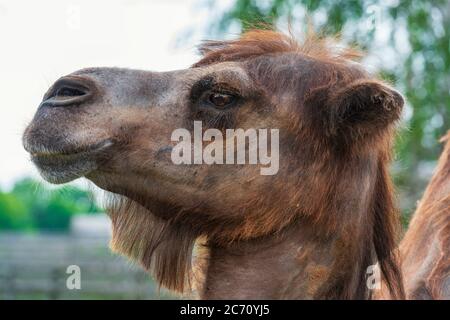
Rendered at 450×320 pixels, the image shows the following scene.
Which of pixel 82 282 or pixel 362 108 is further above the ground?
pixel 362 108

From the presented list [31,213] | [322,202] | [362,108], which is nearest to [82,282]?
[322,202]

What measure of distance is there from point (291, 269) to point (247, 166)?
2.02ft

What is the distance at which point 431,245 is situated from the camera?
588 cm

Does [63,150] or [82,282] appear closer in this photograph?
[63,150]

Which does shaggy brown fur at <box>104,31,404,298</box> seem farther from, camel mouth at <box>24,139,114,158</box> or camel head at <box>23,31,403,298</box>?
camel mouth at <box>24,139,114,158</box>

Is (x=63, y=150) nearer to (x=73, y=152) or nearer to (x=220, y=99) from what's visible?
(x=73, y=152)

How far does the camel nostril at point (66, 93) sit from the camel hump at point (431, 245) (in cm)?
243

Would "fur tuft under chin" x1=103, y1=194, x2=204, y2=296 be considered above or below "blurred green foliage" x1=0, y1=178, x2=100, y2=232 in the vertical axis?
above

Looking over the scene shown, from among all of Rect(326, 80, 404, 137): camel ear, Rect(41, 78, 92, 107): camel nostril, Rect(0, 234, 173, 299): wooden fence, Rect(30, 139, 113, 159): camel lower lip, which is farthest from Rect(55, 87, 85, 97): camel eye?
Rect(0, 234, 173, 299): wooden fence

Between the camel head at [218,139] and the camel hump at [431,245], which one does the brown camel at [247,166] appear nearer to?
the camel head at [218,139]

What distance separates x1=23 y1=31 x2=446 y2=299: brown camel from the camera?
15.8 ft

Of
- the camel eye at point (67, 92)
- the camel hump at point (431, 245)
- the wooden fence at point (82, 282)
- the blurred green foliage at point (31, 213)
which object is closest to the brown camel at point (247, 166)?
the camel eye at point (67, 92)
